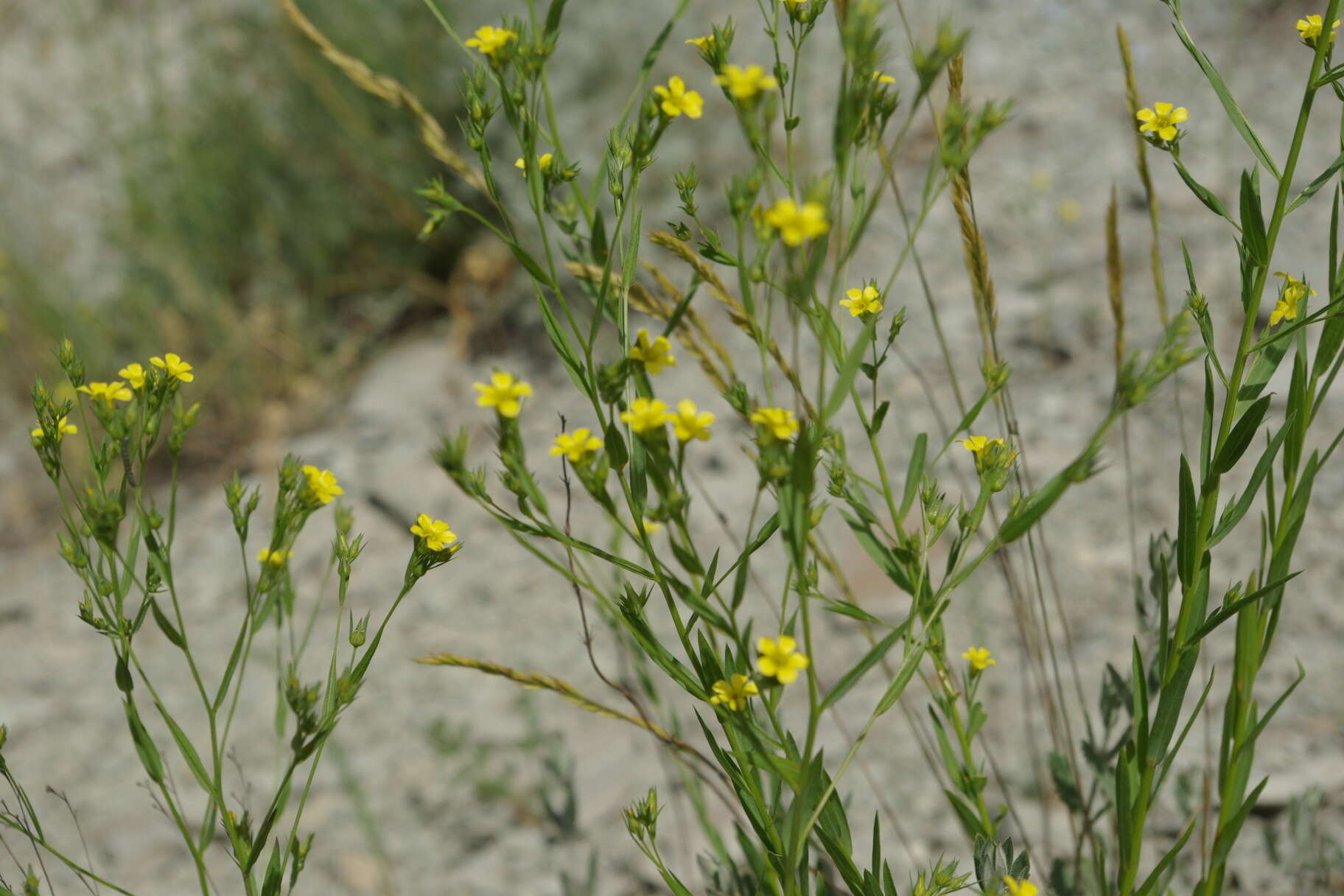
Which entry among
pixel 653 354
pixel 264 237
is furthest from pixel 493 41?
pixel 264 237

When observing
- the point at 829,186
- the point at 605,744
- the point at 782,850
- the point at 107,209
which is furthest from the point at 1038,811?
the point at 107,209

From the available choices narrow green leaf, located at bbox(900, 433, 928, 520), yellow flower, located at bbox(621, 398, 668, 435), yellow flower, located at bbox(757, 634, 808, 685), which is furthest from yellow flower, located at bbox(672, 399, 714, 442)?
narrow green leaf, located at bbox(900, 433, 928, 520)

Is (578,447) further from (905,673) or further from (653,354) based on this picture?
(905,673)

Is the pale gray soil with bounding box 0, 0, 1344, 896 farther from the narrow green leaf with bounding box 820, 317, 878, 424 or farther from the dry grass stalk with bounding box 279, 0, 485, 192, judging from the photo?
the dry grass stalk with bounding box 279, 0, 485, 192

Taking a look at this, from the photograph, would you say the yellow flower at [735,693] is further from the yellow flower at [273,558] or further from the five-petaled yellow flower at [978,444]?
the yellow flower at [273,558]

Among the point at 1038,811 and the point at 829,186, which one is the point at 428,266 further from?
the point at 829,186

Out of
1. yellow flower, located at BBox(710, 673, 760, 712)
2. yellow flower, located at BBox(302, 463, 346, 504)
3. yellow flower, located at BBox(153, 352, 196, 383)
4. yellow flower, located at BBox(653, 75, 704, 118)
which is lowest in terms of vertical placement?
yellow flower, located at BBox(710, 673, 760, 712)
